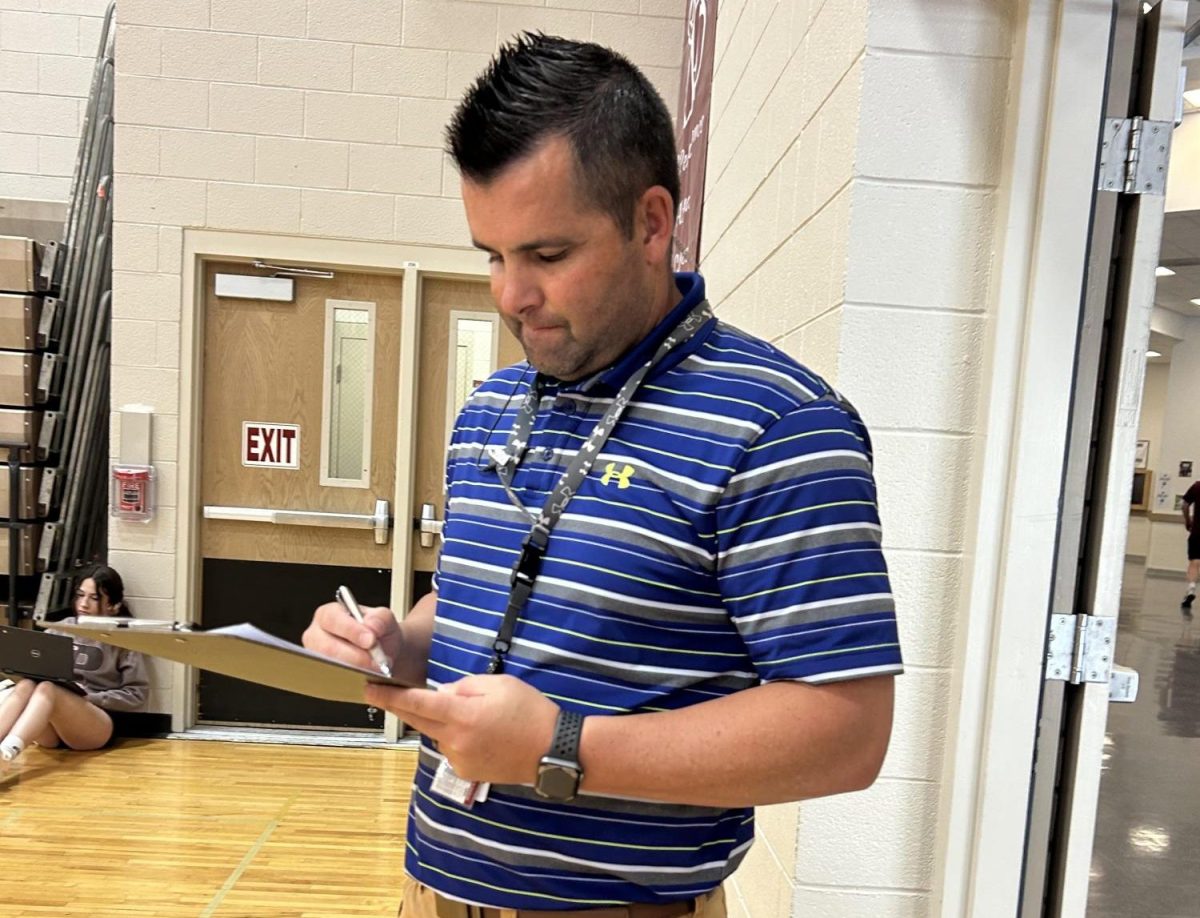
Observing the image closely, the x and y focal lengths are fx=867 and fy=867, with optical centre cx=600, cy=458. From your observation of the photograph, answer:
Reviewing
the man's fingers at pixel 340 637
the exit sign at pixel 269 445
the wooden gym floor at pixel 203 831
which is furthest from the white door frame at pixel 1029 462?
the exit sign at pixel 269 445

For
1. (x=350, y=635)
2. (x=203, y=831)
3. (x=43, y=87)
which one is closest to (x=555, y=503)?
(x=350, y=635)

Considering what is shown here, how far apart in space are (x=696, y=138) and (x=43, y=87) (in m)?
3.95

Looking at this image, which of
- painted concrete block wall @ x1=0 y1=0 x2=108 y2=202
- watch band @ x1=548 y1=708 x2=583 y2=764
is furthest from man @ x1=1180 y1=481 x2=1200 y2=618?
painted concrete block wall @ x1=0 y1=0 x2=108 y2=202

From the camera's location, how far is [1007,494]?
4.30 ft

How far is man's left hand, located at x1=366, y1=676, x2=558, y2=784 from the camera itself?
0.73 meters

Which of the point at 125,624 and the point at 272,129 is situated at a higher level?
the point at 272,129

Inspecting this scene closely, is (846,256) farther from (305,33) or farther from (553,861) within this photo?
(305,33)

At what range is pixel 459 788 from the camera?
88 centimetres

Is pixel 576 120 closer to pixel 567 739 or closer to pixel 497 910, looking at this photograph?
pixel 567 739

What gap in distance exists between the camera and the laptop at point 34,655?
375 centimetres

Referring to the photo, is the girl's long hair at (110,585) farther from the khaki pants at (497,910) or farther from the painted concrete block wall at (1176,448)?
the painted concrete block wall at (1176,448)

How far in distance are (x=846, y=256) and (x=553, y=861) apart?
0.99 m

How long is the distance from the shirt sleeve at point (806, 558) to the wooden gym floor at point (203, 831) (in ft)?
8.25

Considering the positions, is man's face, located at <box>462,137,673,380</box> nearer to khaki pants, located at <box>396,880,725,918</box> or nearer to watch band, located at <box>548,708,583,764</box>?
watch band, located at <box>548,708,583,764</box>
